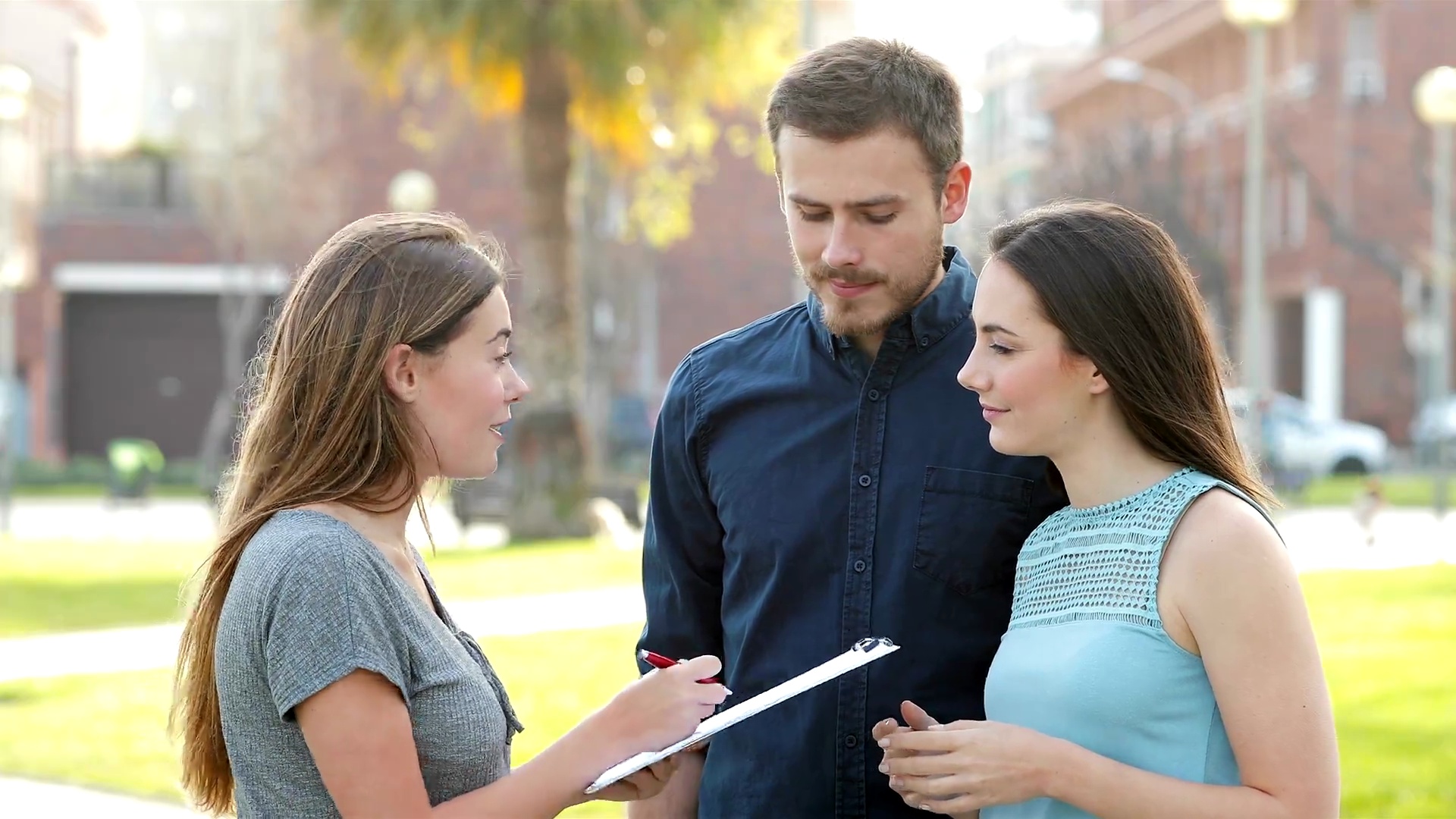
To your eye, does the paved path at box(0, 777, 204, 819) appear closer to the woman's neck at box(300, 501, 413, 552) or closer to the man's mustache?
the woman's neck at box(300, 501, 413, 552)

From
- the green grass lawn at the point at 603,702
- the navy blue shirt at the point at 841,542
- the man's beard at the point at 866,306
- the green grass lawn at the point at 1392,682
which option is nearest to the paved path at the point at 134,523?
the green grass lawn at the point at 603,702

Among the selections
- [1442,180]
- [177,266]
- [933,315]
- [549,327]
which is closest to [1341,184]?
[1442,180]

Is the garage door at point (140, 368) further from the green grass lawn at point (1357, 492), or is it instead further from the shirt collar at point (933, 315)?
the shirt collar at point (933, 315)

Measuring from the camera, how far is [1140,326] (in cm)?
285

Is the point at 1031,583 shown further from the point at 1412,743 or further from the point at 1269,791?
the point at 1412,743

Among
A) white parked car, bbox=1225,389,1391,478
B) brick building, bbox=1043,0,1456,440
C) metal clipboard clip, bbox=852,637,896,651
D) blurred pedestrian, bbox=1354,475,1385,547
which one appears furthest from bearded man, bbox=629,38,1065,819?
brick building, bbox=1043,0,1456,440

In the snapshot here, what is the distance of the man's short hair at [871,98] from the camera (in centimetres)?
316

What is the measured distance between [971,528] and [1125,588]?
1.33ft

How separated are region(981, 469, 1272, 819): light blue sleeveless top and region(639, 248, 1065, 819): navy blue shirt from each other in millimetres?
188

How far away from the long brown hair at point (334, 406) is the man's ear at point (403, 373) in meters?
0.01

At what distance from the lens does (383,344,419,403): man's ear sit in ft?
9.02

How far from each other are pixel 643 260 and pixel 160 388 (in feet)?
43.8

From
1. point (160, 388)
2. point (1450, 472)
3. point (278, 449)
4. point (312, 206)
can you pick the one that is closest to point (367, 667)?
point (278, 449)

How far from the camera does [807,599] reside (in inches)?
125
